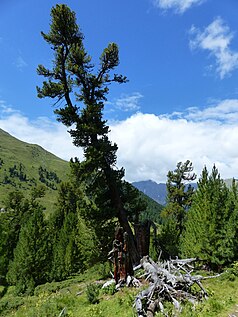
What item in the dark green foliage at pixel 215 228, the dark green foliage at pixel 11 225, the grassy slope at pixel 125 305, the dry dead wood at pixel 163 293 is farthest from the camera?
the dark green foliage at pixel 11 225

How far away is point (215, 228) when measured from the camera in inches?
908

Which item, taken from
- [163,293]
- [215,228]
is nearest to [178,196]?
[215,228]

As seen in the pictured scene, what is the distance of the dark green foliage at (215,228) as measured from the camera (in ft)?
73.3

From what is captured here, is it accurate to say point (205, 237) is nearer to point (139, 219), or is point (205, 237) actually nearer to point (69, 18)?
point (139, 219)

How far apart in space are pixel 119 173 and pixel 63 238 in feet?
88.9

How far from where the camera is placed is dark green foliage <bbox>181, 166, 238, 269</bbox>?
73.3 feet

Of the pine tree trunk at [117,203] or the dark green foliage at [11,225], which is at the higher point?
the pine tree trunk at [117,203]

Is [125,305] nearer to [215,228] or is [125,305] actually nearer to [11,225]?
[215,228]

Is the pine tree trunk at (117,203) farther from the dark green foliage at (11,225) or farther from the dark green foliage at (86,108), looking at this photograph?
the dark green foliage at (11,225)

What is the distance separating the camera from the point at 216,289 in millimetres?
16125

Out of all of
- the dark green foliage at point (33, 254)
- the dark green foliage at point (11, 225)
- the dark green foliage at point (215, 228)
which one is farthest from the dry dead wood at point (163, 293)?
the dark green foliage at point (11, 225)

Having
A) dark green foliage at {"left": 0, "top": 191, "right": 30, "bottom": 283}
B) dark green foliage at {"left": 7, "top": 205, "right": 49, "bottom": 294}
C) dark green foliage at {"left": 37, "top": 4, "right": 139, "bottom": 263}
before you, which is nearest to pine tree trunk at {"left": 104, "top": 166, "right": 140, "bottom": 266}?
dark green foliage at {"left": 37, "top": 4, "right": 139, "bottom": 263}

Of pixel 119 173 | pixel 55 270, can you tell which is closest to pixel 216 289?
pixel 119 173

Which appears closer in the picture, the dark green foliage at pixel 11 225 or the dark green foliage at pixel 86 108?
the dark green foliage at pixel 86 108
